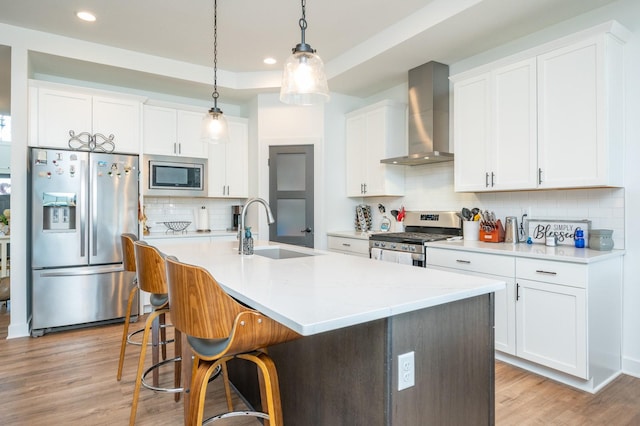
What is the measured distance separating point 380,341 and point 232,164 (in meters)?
4.11

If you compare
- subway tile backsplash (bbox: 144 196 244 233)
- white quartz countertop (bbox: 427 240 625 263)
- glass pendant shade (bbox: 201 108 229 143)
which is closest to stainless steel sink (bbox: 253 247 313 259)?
glass pendant shade (bbox: 201 108 229 143)

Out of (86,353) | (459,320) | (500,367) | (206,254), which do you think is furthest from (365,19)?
(86,353)

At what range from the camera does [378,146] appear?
4410 mm

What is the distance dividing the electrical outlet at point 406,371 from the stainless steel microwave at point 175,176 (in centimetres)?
392

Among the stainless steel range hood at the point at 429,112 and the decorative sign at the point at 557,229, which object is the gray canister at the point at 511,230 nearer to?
the decorative sign at the point at 557,229

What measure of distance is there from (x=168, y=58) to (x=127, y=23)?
80 cm

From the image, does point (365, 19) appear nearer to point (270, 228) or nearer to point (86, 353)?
point (270, 228)

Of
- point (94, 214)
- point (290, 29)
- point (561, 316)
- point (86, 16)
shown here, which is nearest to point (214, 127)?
point (290, 29)

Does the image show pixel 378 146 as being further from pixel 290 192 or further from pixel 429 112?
pixel 290 192

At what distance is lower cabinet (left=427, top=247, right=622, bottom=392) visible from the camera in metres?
2.40

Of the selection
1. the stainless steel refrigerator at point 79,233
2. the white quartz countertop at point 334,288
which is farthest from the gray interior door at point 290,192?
the white quartz countertop at point 334,288

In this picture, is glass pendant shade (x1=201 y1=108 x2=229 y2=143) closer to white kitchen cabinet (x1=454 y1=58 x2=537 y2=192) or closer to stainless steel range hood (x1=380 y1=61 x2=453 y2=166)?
stainless steel range hood (x1=380 y1=61 x2=453 y2=166)

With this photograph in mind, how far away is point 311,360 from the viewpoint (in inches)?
64.4

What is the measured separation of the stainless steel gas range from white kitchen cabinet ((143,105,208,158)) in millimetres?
2474
